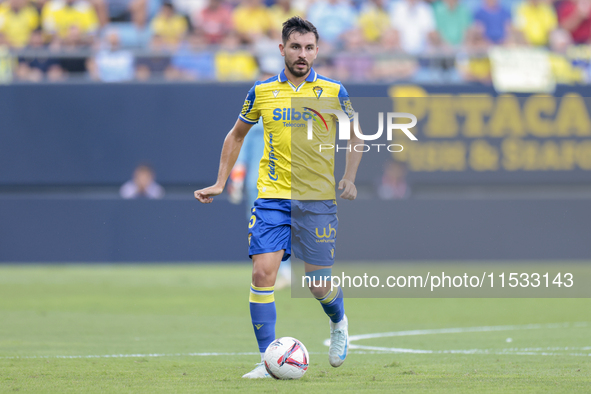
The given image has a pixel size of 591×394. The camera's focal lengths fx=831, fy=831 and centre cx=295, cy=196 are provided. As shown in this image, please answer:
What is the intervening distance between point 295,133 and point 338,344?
148 centimetres

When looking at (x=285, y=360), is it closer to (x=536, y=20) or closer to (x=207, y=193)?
(x=207, y=193)

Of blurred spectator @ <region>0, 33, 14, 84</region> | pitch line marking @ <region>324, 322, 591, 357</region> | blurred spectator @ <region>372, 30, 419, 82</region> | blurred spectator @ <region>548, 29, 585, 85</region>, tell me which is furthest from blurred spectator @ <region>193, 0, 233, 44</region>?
pitch line marking @ <region>324, 322, 591, 357</region>

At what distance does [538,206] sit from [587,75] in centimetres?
255

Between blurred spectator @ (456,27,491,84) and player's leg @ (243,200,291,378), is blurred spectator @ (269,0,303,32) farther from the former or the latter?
player's leg @ (243,200,291,378)

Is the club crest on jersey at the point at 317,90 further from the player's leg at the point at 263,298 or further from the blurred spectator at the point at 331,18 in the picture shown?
the blurred spectator at the point at 331,18

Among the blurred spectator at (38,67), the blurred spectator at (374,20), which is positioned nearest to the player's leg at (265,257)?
the blurred spectator at (38,67)

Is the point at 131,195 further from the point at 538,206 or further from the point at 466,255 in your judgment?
the point at 538,206

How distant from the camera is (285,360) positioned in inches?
207

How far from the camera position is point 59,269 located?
1460cm

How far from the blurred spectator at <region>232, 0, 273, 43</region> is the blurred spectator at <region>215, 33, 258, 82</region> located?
0.61 metres

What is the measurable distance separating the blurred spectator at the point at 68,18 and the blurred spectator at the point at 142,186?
2440mm

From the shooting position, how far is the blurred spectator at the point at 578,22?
1575 cm

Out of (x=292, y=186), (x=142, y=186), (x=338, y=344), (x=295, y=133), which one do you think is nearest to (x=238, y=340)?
(x=338, y=344)

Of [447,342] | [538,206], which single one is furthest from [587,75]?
[447,342]
